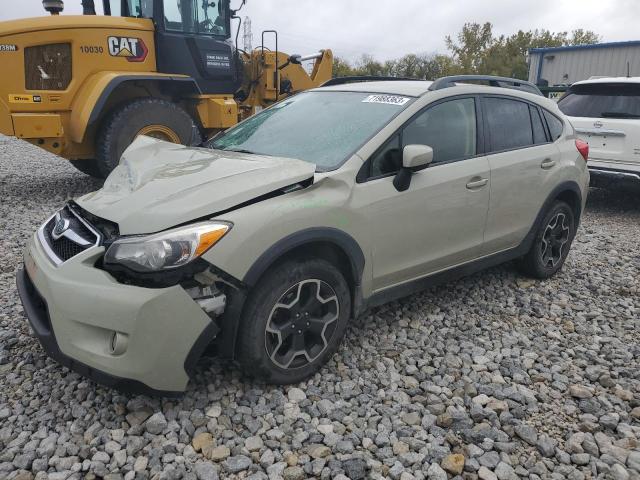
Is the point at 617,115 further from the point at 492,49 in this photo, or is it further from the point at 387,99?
the point at 492,49

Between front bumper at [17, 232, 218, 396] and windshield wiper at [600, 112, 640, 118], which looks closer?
front bumper at [17, 232, 218, 396]

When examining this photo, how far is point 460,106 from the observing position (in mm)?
3793

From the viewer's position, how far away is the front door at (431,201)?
125 inches

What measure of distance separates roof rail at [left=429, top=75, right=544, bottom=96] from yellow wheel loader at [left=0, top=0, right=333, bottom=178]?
4.59 meters

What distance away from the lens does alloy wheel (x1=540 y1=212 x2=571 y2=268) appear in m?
4.57

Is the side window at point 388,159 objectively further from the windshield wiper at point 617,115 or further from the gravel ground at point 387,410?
the windshield wiper at point 617,115

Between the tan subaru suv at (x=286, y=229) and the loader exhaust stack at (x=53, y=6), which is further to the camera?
the loader exhaust stack at (x=53, y=6)

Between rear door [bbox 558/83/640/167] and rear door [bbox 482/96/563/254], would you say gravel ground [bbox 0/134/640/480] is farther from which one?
rear door [bbox 558/83/640/167]

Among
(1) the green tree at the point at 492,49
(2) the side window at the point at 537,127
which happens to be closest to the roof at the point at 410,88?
(2) the side window at the point at 537,127

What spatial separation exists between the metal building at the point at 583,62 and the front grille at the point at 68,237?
47.6ft

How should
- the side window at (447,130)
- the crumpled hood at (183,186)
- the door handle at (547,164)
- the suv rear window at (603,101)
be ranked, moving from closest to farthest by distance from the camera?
1. the crumpled hood at (183,186)
2. the side window at (447,130)
3. the door handle at (547,164)
4. the suv rear window at (603,101)

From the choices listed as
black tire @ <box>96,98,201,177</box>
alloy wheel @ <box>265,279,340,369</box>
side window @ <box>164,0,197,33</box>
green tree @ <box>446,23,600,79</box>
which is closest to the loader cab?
side window @ <box>164,0,197,33</box>

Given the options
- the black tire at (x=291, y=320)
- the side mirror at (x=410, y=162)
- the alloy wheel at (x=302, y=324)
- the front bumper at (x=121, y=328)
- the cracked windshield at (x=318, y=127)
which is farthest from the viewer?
the cracked windshield at (x=318, y=127)

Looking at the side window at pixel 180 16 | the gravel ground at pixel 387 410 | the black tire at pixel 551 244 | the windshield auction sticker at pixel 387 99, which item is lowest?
the gravel ground at pixel 387 410
